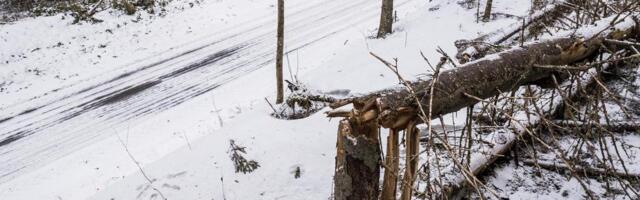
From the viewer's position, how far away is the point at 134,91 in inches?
447

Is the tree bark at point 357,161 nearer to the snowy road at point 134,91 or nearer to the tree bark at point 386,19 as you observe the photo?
the snowy road at point 134,91

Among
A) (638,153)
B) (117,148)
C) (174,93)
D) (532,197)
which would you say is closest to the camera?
(532,197)

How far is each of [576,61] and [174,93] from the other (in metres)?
9.55

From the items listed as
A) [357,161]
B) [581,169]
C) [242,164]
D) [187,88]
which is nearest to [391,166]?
[357,161]

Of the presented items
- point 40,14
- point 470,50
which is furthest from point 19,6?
point 470,50

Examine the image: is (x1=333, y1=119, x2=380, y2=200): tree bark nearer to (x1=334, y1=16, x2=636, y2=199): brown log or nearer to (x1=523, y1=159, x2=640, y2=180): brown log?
(x1=334, y1=16, x2=636, y2=199): brown log

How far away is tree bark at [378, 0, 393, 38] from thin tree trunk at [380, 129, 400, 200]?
10059 mm

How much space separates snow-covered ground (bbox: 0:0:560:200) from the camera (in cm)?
545

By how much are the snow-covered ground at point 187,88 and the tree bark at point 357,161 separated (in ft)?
2.67

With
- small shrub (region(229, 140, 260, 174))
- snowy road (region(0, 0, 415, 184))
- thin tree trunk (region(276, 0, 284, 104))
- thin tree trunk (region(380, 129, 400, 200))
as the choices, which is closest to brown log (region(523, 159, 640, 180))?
thin tree trunk (region(380, 129, 400, 200))

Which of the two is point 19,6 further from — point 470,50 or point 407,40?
point 470,50

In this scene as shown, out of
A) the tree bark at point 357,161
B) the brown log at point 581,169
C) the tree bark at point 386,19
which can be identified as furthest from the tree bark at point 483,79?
the tree bark at point 386,19

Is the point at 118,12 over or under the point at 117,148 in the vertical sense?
over

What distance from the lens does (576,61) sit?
9.86 feet
